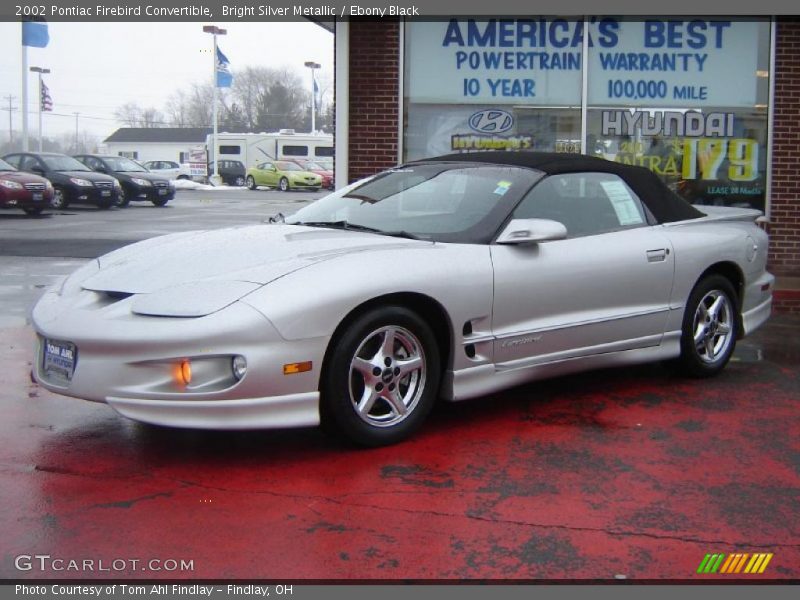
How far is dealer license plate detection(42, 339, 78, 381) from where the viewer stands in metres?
4.35

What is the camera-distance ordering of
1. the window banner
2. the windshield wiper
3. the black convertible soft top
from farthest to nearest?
the window banner → the black convertible soft top → the windshield wiper

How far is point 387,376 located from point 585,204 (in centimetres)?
184

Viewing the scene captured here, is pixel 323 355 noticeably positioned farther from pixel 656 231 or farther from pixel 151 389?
pixel 656 231

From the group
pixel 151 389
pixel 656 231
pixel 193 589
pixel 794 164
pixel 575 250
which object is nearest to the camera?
pixel 193 589

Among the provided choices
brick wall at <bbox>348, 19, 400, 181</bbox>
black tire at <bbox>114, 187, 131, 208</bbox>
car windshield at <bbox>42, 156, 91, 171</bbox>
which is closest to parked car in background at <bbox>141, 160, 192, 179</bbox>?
black tire at <bbox>114, 187, 131, 208</bbox>

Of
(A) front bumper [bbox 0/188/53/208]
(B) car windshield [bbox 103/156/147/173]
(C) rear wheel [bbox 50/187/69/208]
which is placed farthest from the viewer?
(B) car windshield [bbox 103/156/147/173]

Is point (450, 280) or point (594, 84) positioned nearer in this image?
point (450, 280)

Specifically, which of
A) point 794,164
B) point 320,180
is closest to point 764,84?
point 794,164

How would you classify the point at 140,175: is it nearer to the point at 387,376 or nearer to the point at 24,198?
the point at 24,198

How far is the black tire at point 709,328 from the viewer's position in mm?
6070

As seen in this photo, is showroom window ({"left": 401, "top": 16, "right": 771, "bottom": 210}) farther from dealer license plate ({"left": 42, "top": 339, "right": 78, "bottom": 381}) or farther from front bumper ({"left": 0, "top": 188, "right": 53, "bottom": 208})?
front bumper ({"left": 0, "top": 188, "right": 53, "bottom": 208})

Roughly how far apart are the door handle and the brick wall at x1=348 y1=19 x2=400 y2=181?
4792mm

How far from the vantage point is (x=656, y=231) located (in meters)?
5.93

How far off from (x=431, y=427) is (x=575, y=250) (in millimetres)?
1260
